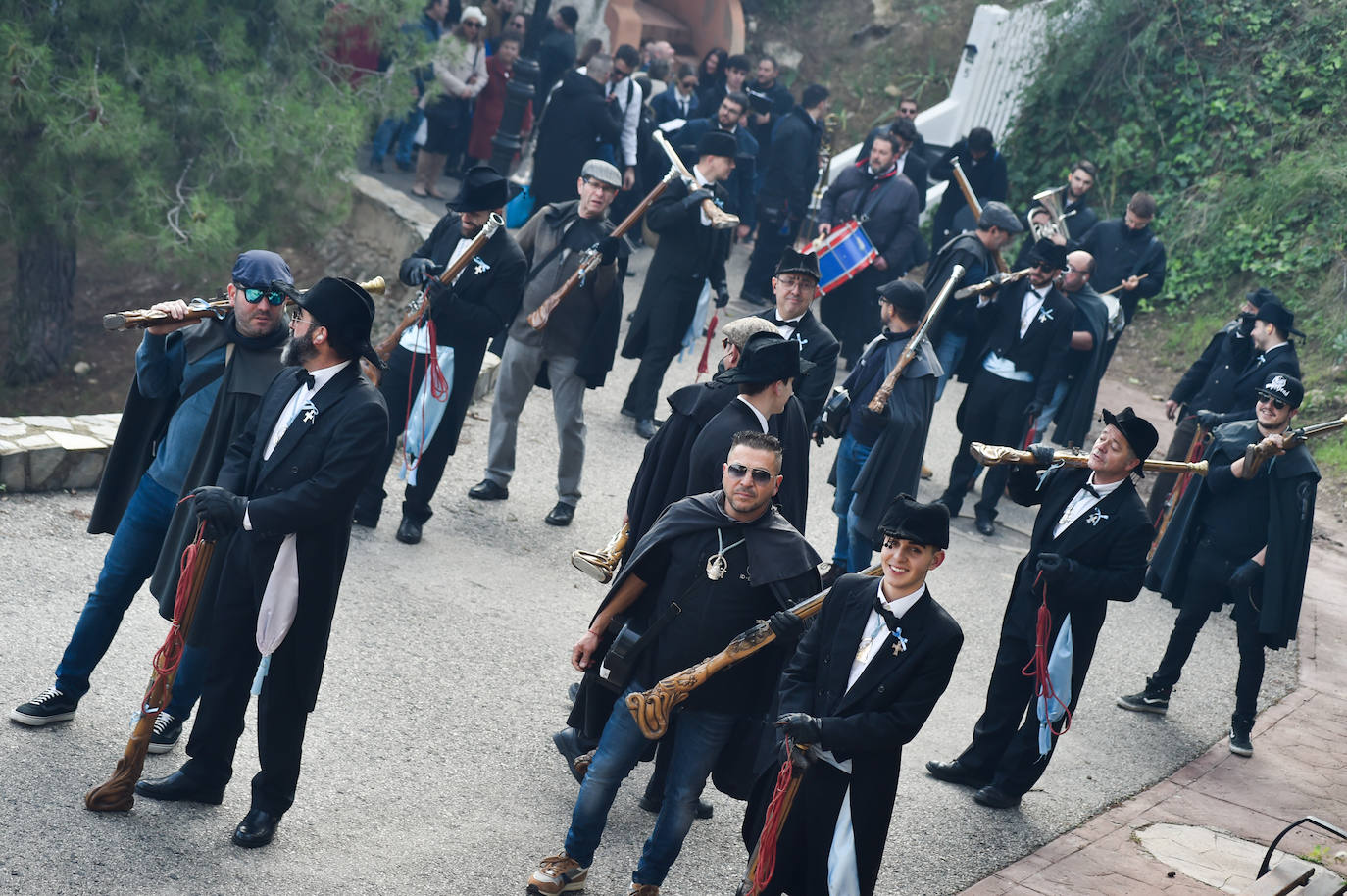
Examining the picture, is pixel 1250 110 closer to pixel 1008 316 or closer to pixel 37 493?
pixel 1008 316

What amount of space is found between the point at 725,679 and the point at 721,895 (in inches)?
40.3

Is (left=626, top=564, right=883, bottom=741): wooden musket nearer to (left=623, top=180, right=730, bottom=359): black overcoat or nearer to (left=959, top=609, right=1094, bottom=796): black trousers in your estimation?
(left=959, top=609, right=1094, bottom=796): black trousers

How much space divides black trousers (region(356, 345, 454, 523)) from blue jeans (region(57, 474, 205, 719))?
2509 mm

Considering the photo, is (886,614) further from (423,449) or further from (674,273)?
(674,273)

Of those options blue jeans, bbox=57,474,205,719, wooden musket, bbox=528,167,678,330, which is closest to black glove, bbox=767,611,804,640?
blue jeans, bbox=57,474,205,719

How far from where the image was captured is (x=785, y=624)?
469 centimetres

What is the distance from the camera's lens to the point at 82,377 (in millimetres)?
12922

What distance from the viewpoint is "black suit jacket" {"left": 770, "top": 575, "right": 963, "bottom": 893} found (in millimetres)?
4406

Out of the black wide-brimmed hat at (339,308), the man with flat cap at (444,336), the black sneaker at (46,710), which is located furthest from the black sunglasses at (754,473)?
the man with flat cap at (444,336)

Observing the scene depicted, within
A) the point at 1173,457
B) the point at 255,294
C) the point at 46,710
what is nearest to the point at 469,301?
the point at 255,294

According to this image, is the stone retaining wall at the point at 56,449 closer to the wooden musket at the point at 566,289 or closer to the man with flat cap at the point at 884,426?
the wooden musket at the point at 566,289

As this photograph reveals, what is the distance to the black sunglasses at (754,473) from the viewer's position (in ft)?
15.8

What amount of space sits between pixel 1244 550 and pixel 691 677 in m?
4.28

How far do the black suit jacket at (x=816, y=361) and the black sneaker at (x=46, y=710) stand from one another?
12.7 ft
